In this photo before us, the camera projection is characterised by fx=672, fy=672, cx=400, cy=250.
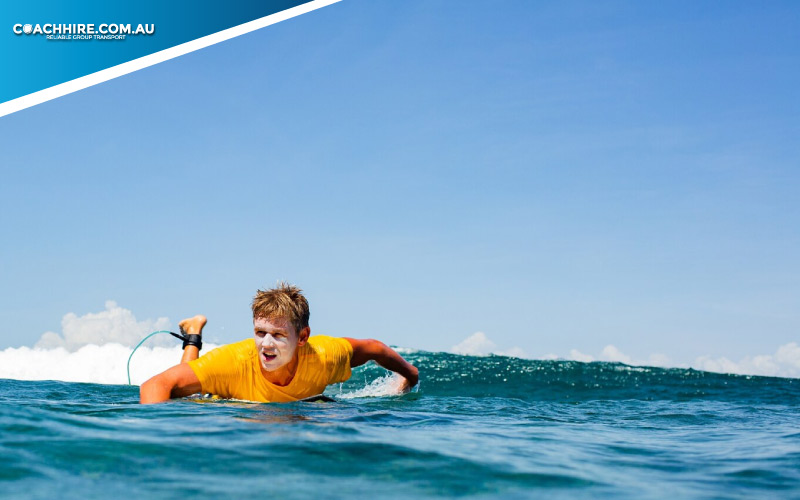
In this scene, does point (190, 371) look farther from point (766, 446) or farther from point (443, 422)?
point (766, 446)

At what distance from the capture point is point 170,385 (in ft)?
21.8

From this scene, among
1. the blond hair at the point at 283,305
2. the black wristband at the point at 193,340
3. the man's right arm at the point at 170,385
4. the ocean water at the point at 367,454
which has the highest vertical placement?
the blond hair at the point at 283,305

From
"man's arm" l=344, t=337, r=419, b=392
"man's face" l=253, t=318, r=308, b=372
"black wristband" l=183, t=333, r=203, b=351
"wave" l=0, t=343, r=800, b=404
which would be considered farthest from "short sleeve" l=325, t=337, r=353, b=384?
"wave" l=0, t=343, r=800, b=404

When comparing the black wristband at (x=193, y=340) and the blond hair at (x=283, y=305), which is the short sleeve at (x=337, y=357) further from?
the black wristband at (x=193, y=340)

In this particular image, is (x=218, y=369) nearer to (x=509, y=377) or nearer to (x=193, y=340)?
(x=193, y=340)

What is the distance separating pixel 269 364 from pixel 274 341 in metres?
0.32

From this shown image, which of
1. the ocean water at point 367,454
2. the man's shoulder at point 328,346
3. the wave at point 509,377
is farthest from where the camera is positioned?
the wave at point 509,377

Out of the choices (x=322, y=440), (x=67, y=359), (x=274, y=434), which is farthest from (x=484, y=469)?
(x=67, y=359)

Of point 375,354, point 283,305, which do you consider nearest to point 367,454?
point 283,305

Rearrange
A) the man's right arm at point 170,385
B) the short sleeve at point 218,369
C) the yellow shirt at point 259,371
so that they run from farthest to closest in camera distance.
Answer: the yellow shirt at point 259,371
the short sleeve at point 218,369
the man's right arm at point 170,385

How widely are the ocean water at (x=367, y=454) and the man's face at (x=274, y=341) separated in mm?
492

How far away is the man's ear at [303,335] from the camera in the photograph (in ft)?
24.3

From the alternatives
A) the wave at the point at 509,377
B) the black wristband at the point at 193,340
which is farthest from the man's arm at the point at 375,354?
Answer: the wave at the point at 509,377

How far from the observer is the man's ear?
7.40 m
